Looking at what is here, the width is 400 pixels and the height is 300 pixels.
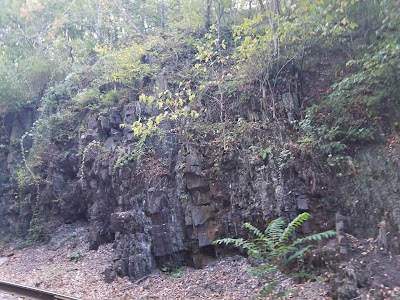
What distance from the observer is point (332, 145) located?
10.2m

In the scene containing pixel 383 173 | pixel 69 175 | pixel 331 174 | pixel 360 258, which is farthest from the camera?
pixel 69 175

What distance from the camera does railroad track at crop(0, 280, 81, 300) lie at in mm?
9893

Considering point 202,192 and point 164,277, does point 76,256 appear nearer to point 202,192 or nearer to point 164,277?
point 164,277

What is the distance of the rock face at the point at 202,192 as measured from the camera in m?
9.60

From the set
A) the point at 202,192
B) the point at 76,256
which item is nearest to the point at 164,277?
the point at 202,192

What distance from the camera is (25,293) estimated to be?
422 inches

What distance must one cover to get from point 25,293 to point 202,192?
210 inches

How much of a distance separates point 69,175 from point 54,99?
4.53 m

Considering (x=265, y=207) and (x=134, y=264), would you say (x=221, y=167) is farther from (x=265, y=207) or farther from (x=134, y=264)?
(x=134, y=264)

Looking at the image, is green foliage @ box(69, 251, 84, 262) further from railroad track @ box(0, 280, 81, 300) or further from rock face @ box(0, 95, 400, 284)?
railroad track @ box(0, 280, 81, 300)

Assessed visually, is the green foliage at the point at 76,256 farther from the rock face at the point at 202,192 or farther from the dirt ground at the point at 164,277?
the rock face at the point at 202,192

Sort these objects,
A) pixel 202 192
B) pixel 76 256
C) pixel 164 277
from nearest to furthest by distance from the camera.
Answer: pixel 164 277 → pixel 202 192 → pixel 76 256

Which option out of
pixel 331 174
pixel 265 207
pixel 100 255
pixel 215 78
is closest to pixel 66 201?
pixel 100 255

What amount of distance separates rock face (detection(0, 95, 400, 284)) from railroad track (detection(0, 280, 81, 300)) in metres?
1.84
